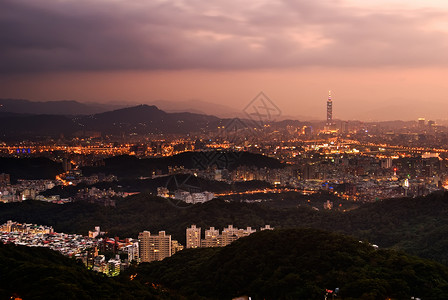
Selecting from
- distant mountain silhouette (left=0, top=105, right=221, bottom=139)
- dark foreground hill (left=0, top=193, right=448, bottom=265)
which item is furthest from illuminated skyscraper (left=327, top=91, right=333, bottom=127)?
dark foreground hill (left=0, top=193, right=448, bottom=265)

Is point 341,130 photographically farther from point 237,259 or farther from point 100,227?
point 237,259

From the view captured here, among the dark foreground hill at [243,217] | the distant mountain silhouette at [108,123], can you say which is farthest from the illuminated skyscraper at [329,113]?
the dark foreground hill at [243,217]

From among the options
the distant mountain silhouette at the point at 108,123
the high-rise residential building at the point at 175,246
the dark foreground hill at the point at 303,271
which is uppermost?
the distant mountain silhouette at the point at 108,123

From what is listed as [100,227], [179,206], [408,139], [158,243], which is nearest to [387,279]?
[158,243]

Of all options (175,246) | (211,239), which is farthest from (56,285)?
(211,239)

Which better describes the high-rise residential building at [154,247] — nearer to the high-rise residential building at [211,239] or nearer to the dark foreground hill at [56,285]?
the high-rise residential building at [211,239]
